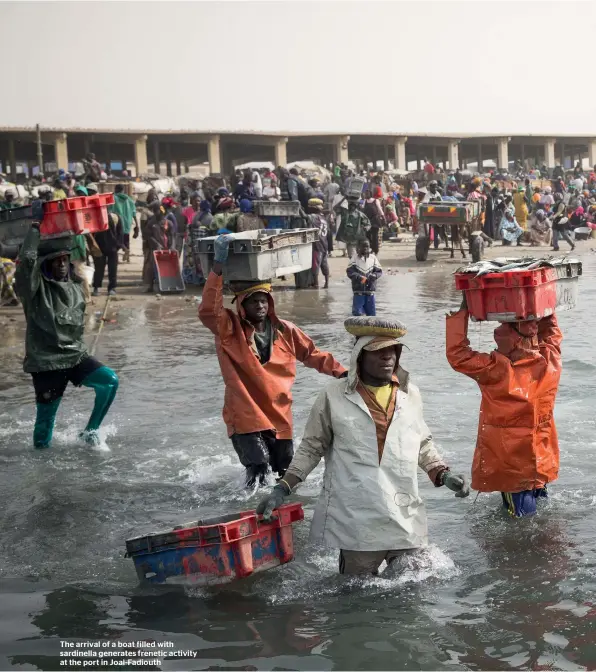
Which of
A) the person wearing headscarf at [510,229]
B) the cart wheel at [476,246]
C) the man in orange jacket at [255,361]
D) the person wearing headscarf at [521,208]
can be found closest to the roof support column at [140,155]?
the person wearing headscarf at [521,208]

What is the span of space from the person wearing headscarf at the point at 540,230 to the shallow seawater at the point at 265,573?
55.0ft

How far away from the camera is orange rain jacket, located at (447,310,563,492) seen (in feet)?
19.9

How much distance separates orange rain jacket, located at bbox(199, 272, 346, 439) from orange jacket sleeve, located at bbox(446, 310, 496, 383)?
0.77 m

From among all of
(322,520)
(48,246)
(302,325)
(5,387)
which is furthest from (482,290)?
(302,325)

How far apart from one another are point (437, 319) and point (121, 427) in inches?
254

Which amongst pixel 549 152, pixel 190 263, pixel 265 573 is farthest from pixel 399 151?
pixel 265 573

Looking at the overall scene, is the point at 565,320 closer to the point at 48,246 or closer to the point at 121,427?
the point at 121,427

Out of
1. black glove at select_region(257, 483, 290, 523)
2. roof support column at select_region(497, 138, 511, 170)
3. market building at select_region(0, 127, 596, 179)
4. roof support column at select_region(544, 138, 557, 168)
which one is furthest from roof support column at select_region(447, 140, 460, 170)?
black glove at select_region(257, 483, 290, 523)

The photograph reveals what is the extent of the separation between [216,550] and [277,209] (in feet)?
35.4

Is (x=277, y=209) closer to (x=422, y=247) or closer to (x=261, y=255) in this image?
(x=422, y=247)

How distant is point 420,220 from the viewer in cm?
2134

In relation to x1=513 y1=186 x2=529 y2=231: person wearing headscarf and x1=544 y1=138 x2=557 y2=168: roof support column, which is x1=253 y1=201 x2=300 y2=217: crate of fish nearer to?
x1=513 y1=186 x2=529 y2=231: person wearing headscarf

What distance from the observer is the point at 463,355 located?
6.07 metres

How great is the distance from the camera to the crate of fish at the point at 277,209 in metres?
15.5
